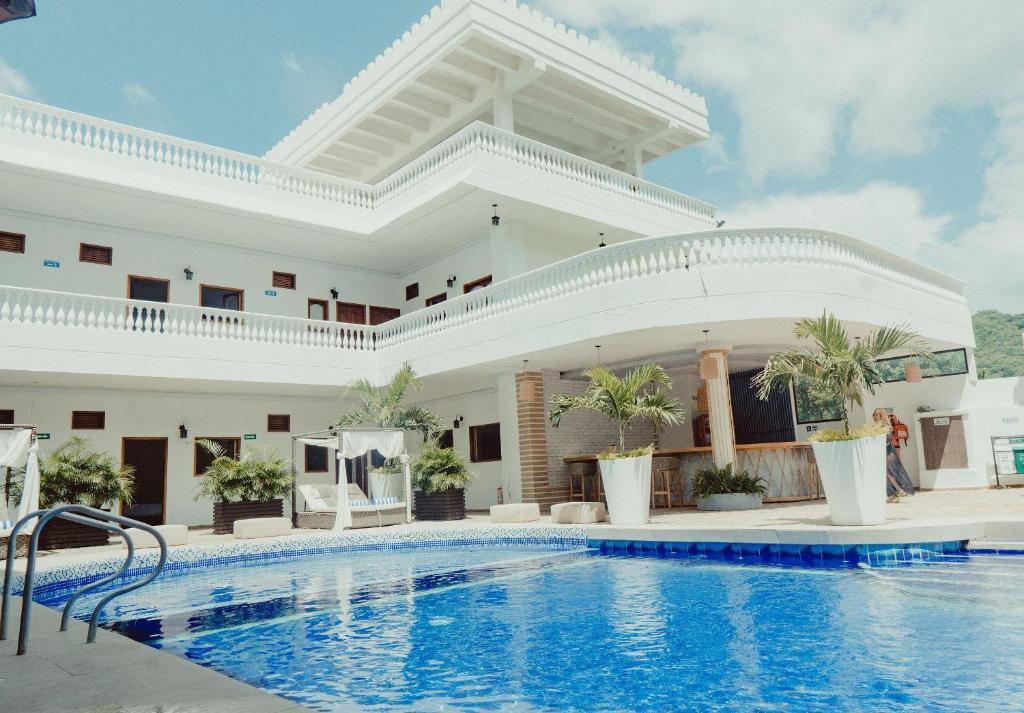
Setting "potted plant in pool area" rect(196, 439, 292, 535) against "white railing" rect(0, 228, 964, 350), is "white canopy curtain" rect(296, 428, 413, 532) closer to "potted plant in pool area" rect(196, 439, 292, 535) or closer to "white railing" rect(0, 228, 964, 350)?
"potted plant in pool area" rect(196, 439, 292, 535)

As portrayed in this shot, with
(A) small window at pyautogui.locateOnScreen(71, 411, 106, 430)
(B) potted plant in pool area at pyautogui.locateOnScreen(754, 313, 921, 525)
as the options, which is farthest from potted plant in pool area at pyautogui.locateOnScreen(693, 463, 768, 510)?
(A) small window at pyautogui.locateOnScreen(71, 411, 106, 430)

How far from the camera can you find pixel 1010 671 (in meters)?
4.10

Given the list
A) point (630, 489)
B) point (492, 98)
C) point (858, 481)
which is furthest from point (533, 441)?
point (492, 98)

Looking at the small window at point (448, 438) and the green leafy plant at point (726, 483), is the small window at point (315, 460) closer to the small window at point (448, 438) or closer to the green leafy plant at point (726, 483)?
the small window at point (448, 438)

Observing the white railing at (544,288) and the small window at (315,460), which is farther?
the small window at (315,460)

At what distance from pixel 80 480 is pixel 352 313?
8.42 m

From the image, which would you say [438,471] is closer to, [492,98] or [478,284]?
[478,284]

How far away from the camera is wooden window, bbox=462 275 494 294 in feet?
57.8

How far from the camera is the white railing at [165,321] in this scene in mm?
13031

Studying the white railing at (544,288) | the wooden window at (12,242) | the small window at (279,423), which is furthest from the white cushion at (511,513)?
the wooden window at (12,242)

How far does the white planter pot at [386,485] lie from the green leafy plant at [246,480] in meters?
1.77

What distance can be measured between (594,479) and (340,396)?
23.8ft

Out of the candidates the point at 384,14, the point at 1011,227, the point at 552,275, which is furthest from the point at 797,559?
the point at 1011,227

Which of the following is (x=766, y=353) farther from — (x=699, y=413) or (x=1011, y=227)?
(x=1011, y=227)
